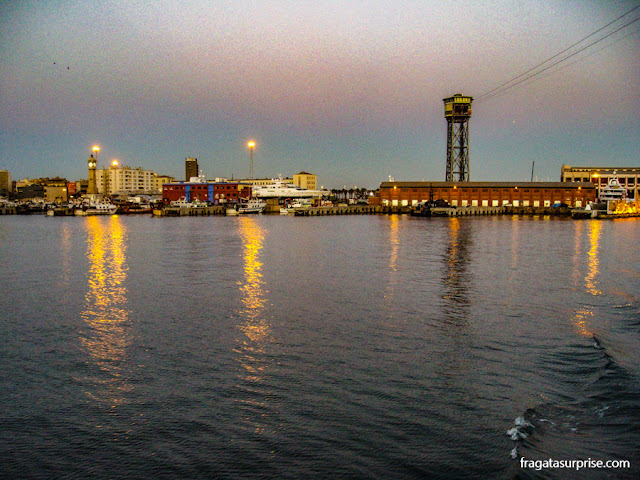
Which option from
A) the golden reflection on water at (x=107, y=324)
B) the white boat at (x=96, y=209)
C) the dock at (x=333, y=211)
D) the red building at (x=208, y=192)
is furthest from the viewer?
the red building at (x=208, y=192)

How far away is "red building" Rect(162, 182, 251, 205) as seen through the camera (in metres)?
108

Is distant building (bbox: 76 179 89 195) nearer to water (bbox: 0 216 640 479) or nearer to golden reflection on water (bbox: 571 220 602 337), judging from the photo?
water (bbox: 0 216 640 479)

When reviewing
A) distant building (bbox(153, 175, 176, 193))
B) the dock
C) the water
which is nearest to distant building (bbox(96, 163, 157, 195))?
distant building (bbox(153, 175, 176, 193))

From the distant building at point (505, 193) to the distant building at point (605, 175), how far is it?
15.4 m

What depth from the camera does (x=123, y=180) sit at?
490 ft

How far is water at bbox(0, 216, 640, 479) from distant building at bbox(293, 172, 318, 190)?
142 meters

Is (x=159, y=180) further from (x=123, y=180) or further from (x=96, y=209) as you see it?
(x=96, y=209)

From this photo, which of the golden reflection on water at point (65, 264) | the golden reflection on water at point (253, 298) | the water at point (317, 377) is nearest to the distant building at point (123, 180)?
the golden reflection on water at point (65, 264)

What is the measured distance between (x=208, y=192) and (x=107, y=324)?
3906 inches

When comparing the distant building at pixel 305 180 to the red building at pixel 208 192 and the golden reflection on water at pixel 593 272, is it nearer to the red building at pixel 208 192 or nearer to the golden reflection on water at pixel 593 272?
the red building at pixel 208 192

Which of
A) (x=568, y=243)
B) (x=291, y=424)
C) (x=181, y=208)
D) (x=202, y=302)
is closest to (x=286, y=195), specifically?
(x=181, y=208)

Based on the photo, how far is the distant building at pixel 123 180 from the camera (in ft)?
488

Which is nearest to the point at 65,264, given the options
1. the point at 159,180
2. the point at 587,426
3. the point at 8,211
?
the point at 587,426

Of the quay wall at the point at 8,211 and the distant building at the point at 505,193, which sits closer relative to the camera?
the distant building at the point at 505,193
